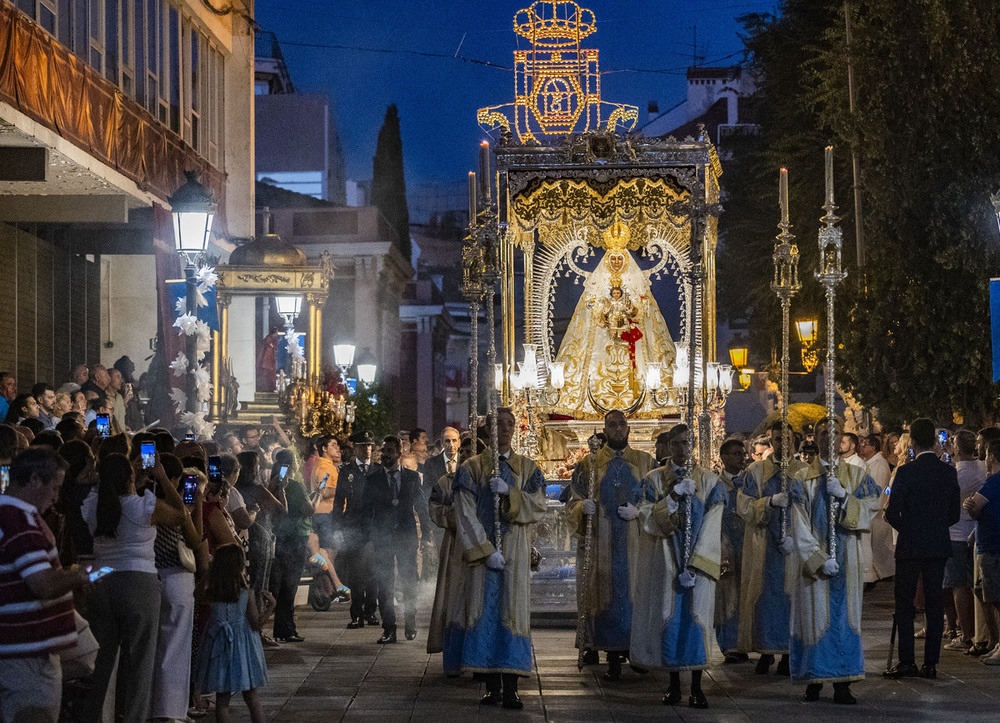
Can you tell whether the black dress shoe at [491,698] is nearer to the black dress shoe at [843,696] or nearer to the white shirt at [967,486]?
the black dress shoe at [843,696]

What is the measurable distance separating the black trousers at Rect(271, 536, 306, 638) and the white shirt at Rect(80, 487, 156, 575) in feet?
18.1

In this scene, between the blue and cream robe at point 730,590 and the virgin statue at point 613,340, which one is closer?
the blue and cream robe at point 730,590

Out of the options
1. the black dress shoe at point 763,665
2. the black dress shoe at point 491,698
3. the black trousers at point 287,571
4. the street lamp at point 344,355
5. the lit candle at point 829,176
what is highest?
the lit candle at point 829,176

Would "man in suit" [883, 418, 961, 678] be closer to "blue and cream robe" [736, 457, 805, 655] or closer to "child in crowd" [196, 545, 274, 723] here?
"blue and cream robe" [736, 457, 805, 655]

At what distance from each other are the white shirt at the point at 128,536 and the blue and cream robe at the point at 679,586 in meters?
3.83

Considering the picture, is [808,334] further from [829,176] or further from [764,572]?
[829,176]

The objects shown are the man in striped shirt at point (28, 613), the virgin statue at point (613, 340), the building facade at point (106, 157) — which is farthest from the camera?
the virgin statue at point (613, 340)

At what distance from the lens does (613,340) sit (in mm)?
19641

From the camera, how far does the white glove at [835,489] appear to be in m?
10.2

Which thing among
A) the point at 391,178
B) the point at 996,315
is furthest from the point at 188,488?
the point at 391,178

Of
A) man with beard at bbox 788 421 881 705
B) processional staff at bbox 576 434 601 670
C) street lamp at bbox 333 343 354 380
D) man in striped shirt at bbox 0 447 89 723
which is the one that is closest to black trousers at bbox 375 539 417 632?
processional staff at bbox 576 434 601 670

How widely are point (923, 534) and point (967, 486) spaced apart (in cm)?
174

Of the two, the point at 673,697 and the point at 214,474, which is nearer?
the point at 214,474

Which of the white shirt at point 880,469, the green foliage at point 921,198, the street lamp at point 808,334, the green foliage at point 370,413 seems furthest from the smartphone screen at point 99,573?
the green foliage at point 370,413
